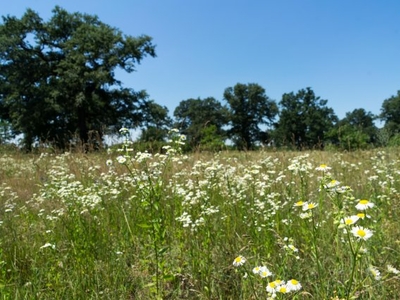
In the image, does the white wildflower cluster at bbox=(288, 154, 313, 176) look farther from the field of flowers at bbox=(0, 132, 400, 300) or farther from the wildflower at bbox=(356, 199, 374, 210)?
the wildflower at bbox=(356, 199, 374, 210)

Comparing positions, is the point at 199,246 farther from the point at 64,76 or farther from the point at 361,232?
the point at 64,76

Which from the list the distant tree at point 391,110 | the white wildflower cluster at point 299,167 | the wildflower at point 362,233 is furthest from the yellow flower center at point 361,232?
the distant tree at point 391,110

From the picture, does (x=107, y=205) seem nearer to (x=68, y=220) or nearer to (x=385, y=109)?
(x=68, y=220)

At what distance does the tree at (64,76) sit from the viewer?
83.7ft

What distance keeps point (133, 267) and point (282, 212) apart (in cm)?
165

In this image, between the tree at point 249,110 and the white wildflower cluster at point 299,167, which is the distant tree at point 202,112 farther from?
the white wildflower cluster at point 299,167

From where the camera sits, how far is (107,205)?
4.03m

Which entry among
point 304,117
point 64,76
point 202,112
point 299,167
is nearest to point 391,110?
point 304,117

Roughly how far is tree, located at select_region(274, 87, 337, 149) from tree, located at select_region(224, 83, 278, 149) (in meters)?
2.86

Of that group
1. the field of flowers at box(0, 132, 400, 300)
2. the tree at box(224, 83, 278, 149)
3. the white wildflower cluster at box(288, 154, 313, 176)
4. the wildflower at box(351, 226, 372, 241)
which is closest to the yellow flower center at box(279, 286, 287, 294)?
the field of flowers at box(0, 132, 400, 300)

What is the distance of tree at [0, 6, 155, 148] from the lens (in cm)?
2550

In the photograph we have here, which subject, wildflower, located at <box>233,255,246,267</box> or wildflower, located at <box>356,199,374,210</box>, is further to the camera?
wildflower, located at <box>233,255,246,267</box>

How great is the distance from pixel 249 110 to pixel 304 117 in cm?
1180

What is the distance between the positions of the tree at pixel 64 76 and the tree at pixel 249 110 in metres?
40.1
